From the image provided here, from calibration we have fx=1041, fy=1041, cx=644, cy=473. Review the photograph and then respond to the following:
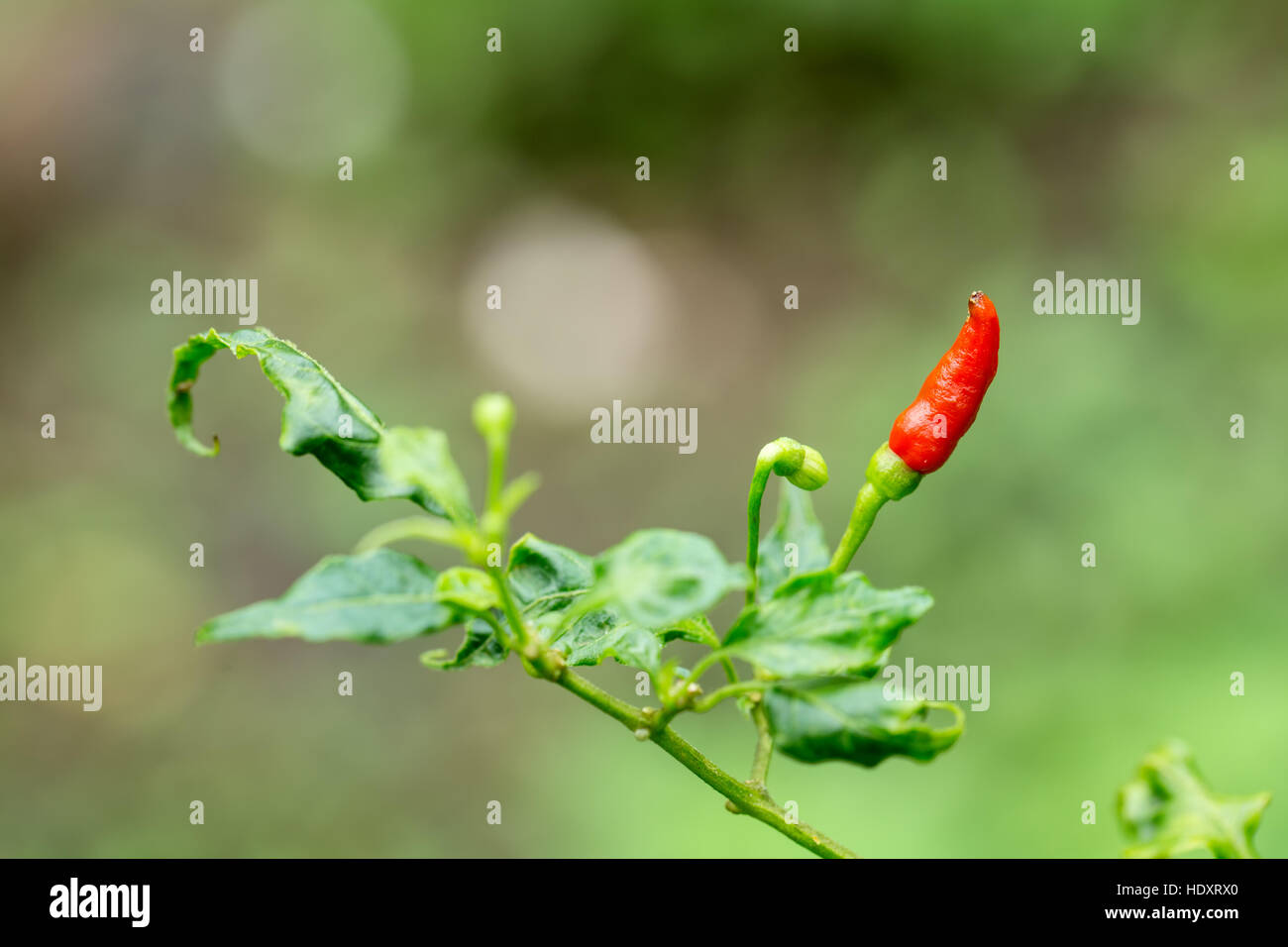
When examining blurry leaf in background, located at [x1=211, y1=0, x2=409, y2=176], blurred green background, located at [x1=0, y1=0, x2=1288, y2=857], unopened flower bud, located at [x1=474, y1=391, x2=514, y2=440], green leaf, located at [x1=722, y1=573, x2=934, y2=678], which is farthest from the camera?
blurry leaf in background, located at [x1=211, y1=0, x2=409, y2=176]

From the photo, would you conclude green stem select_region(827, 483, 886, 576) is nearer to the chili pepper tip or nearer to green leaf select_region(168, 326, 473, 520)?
the chili pepper tip

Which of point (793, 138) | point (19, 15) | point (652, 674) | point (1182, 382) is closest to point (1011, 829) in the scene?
point (1182, 382)

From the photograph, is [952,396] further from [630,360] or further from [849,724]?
[630,360]

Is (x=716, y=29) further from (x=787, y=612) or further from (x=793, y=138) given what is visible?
(x=787, y=612)

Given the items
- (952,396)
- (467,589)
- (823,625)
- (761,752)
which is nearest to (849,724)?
(823,625)

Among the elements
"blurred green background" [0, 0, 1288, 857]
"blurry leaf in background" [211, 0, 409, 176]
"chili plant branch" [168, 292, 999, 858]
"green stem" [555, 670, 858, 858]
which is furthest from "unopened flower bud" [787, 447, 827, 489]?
"blurry leaf in background" [211, 0, 409, 176]
